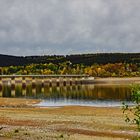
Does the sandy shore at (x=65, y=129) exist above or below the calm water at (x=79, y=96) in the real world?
below

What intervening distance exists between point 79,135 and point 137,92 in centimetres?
1133

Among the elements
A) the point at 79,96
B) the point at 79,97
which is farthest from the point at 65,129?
the point at 79,96

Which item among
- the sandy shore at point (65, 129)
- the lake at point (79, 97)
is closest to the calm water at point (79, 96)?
the lake at point (79, 97)

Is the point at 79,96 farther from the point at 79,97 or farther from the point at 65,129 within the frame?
the point at 65,129

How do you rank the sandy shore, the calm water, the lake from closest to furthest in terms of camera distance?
the sandy shore, the lake, the calm water

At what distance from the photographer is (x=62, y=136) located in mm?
29438

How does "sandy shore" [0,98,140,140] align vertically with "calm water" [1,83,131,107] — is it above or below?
below

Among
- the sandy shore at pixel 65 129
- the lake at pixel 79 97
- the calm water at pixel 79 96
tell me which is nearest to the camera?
the sandy shore at pixel 65 129

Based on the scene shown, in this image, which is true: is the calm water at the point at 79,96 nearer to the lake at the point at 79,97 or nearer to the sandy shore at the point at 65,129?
the lake at the point at 79,97

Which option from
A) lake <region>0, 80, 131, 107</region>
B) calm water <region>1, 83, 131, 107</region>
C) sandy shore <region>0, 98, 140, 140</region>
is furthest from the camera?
calm water <region>1, 83, 131, 107</region>

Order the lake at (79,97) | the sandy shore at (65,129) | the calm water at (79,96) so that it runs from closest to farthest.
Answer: the sandy shore at (65,129), the lake at (79,97), the calm water at (79,96)

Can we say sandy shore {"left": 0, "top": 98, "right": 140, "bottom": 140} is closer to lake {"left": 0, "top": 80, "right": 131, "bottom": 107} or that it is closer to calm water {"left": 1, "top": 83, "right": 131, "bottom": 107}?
lake {"left": 0, "top": 80, "right": 131, "bottom": 107}

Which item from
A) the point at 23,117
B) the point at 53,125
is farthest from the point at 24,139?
the point at 23,117

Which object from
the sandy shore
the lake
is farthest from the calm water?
the sandy shore
